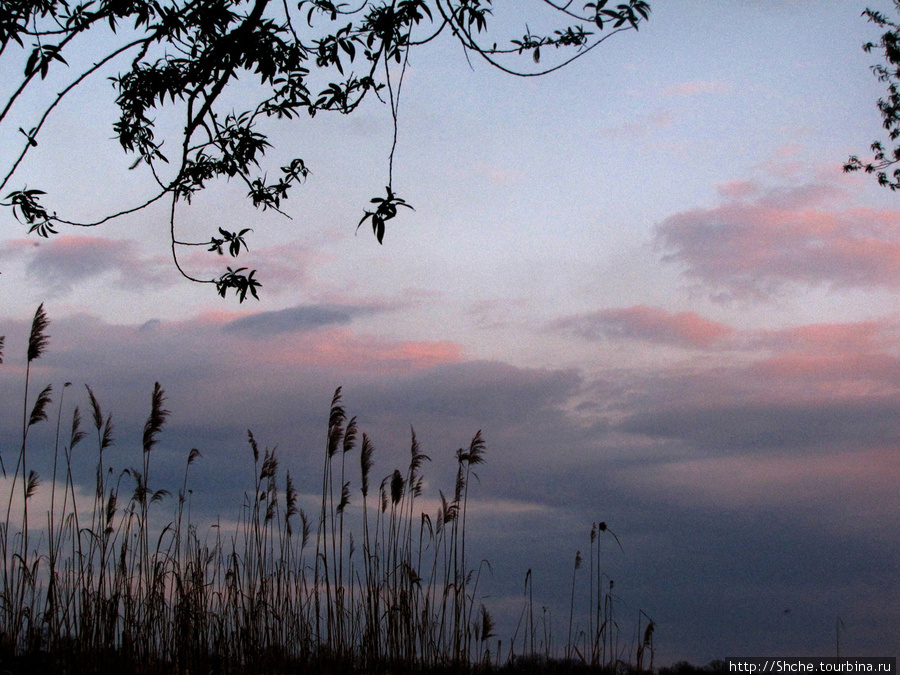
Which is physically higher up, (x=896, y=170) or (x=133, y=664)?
(x=896, y=170)

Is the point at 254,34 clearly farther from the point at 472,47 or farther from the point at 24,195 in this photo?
the point at 24,195

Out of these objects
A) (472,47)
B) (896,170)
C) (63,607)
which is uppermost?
(896,170)

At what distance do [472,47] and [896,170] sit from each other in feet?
33.1

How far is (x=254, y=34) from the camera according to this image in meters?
4.48

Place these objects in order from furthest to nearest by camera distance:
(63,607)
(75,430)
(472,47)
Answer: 1. (75,430)
2. (63,607)
3. (472,47)

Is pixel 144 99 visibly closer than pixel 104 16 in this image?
No

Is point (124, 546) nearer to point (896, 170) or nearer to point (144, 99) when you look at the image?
point (144, 99)

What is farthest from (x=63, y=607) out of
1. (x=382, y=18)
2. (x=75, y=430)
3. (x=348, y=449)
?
(x=382, y=18)

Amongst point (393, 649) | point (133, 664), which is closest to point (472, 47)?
point (393, 649)

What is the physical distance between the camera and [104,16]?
→ 14.8 feet

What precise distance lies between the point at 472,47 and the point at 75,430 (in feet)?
14.0

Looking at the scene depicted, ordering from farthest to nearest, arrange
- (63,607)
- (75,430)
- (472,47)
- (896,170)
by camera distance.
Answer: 1. (896,170)
2. (75,430)
3. (63,607)
4. (472,47)

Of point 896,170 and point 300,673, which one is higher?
point 896,170

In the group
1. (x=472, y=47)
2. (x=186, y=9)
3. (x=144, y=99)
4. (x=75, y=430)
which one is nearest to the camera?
(x=472, y=47)
